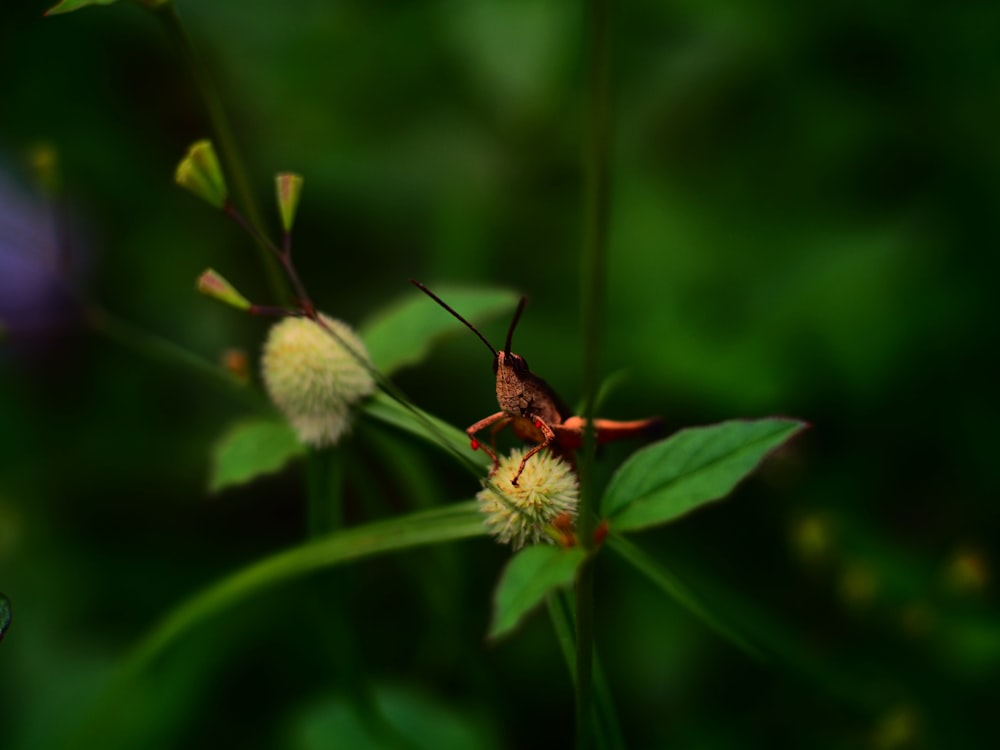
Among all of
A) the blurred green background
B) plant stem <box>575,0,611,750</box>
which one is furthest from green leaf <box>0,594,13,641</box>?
the blurred green background

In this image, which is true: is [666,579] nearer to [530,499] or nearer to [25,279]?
[530,499]

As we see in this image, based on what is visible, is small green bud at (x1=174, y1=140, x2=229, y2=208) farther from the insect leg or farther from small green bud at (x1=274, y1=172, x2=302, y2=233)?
the insect leg

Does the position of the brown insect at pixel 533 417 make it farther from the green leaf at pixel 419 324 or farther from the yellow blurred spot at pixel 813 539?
the yellow blurred spot at pixel 813 539

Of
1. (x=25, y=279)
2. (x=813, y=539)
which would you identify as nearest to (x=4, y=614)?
(x=813, y=539)

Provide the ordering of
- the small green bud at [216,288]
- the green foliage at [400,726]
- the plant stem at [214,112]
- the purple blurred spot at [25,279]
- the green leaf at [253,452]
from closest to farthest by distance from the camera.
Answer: the small green bud at [216,288] < the plant stem at [214,112] < the green leaf at [253,452] < the green foliage at [400,726] < the purple blurred spot at [25,279]

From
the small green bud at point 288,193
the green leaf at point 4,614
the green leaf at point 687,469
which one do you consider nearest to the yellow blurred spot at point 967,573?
the green leaf at point 687,469

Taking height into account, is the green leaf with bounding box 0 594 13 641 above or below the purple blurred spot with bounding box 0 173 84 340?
below
